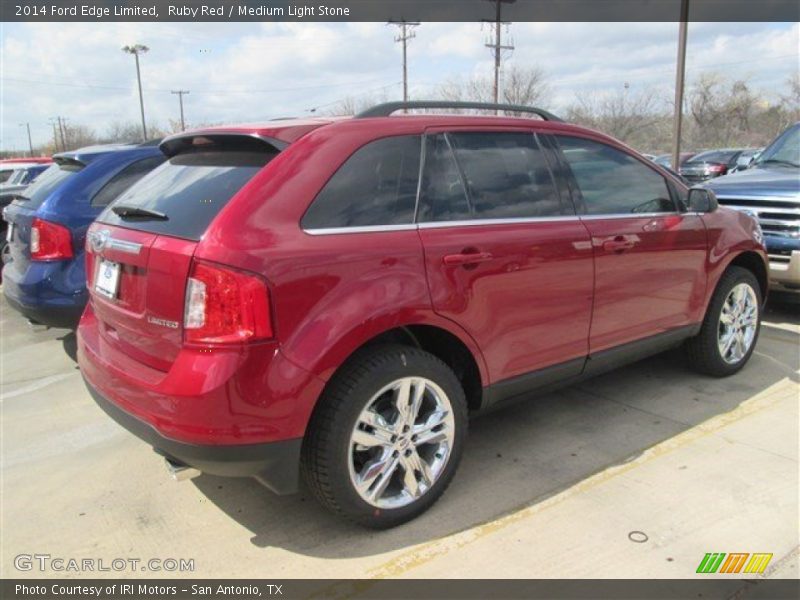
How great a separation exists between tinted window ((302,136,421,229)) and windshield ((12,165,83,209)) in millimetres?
3341

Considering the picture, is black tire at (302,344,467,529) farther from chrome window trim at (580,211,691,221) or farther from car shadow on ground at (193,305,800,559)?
chrome window trim at (580,211,691,221)

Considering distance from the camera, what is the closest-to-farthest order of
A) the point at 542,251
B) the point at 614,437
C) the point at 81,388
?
the point at 542,251
the point at 614,437
the point at 81,388

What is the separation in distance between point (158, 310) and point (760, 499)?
9.23ft

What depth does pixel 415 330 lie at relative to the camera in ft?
9.64

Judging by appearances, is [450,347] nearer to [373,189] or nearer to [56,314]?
[373,189]

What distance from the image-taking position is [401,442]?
2.76m

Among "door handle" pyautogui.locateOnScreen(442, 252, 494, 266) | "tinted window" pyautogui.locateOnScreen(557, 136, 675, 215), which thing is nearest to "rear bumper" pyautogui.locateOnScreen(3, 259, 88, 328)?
"door handle" pyautogui.locateOnScreen(442, 252, 494, 266)

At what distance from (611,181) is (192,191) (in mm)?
2354

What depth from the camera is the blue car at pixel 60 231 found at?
15.3ft

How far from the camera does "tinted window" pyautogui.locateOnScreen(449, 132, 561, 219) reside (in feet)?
10.1

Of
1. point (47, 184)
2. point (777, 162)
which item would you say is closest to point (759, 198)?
point (777, 162)

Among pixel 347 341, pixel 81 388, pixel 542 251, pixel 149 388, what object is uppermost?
pixel 542 251
